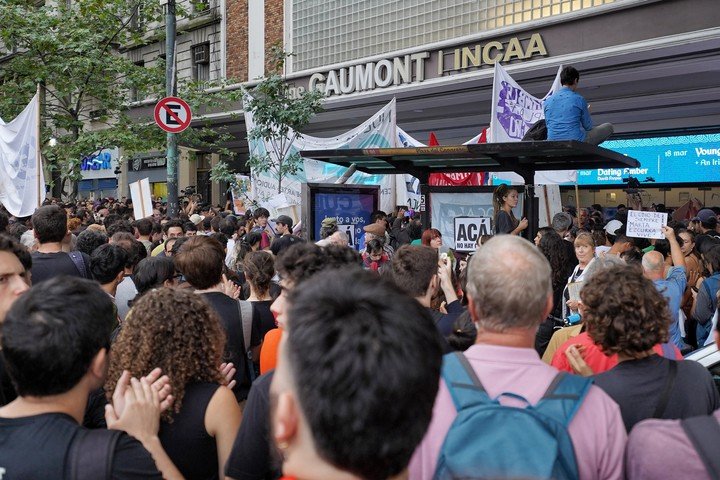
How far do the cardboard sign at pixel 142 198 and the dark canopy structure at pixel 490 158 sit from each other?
185 inches

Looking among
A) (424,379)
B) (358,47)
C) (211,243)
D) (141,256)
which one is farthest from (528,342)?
(358,47)

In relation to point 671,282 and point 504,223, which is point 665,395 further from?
point 504,223

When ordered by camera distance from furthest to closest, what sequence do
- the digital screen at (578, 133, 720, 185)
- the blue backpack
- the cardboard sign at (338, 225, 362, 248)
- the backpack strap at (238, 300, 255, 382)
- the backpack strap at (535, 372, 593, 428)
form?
1. the digital screen at (578, 133, 720, 185)
2. the cardboard sign at (338, 225, 362, 248)
3. the backpack strap at (238, 300, 255, 382)
4. the backpack strap at (535, 372, 593, 428)
5. the blue backpack

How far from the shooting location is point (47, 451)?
201cm

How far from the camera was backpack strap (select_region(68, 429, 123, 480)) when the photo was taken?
6.55 ft

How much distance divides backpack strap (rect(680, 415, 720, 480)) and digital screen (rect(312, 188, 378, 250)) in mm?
7222

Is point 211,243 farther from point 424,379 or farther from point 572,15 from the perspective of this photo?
point 572,15

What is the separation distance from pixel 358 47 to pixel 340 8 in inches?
55.8

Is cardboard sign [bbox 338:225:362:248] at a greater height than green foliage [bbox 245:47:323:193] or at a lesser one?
lesser

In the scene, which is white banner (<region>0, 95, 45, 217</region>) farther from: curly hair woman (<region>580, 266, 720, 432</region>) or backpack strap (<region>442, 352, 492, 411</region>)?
backpack strap (<region>442, 352, 492, 411</region>)

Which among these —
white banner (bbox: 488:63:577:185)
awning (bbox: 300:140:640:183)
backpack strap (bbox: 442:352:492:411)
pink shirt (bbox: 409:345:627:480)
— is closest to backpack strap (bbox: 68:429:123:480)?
pink shirt (bbox: 409:345:627:480)

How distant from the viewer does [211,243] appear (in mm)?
4398

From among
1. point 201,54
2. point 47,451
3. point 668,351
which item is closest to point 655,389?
point 668,351

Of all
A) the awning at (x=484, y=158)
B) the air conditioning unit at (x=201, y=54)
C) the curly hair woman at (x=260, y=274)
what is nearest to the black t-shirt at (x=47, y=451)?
the curly hair woman at (x=260, y=274)
